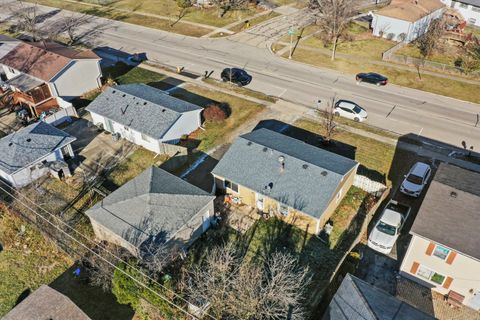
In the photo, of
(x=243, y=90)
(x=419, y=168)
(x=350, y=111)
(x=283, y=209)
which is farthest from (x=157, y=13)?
(x=419, y=168)

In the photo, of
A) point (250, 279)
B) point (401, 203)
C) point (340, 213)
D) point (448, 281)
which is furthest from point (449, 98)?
point (250, 279)

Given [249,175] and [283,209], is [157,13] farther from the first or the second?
[283,209]

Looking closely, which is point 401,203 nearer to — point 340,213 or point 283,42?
point 340,213

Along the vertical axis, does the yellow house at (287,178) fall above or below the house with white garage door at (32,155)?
above

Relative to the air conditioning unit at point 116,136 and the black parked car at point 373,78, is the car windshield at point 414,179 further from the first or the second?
the air conditioning unit at point 116,136

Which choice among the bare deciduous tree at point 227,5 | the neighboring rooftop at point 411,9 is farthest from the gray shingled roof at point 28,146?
the neighboring rooftop at point 411,9

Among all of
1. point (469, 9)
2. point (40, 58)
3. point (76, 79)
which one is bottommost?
point (76, 79)
